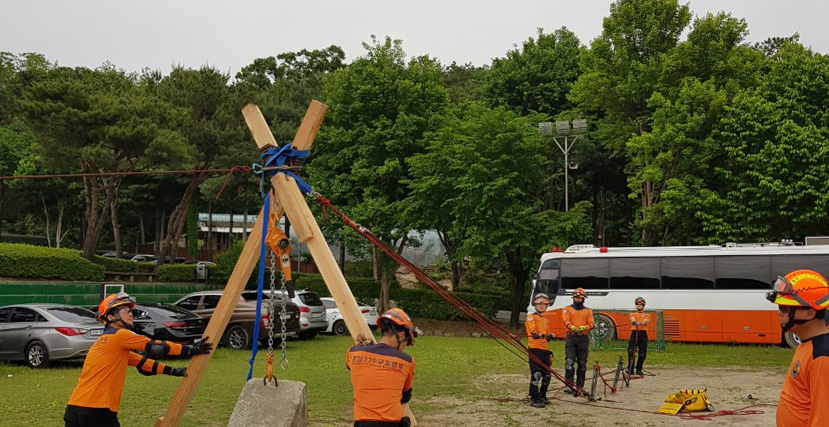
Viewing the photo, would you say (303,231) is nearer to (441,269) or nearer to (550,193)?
(550,193)

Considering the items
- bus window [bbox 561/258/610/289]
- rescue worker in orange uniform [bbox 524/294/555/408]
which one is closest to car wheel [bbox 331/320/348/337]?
bus window [bbox 561/258/610/289]

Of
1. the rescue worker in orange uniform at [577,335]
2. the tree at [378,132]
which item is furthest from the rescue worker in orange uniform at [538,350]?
the tree at [378,132]

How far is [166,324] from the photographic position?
64.0 feet

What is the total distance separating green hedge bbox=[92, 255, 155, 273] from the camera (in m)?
40.1

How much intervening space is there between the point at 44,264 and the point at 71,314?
1752 cm

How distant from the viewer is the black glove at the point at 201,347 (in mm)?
7671

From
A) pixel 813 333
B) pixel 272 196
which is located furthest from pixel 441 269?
pixel 813 333

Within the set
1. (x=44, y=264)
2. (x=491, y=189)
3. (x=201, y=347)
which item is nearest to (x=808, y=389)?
(x=201, y=347)

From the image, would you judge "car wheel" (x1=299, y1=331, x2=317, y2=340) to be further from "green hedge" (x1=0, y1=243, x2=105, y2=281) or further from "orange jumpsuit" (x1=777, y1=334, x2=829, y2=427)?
"orange jumpsuit" (x1=777, y1=334, x2=829, y2=427)

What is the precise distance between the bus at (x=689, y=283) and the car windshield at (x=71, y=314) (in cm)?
1450

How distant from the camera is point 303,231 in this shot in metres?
8.05

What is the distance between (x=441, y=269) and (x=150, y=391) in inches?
1739

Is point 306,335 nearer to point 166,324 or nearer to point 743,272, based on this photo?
point 166,324

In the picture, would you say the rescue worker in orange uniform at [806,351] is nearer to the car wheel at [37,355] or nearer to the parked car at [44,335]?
the parked car at [44,335]
